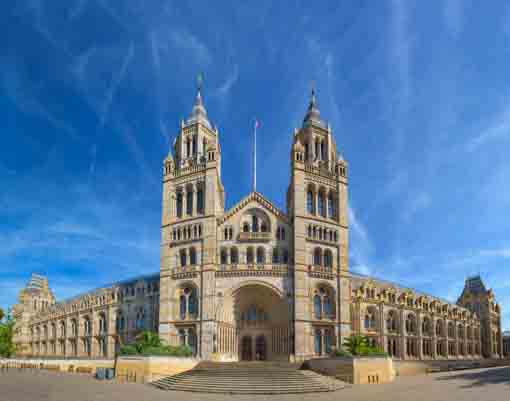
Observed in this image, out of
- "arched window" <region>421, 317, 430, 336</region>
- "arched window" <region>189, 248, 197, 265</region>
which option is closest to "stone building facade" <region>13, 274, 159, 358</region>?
"arched window" <region>189, 248, 197, 265</region>

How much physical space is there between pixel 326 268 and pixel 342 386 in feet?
67.7

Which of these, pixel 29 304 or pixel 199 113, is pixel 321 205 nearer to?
pixel 199 113

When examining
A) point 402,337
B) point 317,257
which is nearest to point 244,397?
point 317,257

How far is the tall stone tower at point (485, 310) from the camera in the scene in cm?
10162

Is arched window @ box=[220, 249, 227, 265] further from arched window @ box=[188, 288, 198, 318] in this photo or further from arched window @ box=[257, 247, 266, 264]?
arched window @ box=[188, 288, 198, 318]

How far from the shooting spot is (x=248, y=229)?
6097cm

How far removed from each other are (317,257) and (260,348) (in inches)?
528

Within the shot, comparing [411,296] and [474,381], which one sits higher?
[411,296]

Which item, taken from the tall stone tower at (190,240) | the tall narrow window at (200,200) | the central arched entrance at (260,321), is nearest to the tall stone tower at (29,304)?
the tall stone tower at (190,240)

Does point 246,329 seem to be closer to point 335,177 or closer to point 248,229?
point 248,229

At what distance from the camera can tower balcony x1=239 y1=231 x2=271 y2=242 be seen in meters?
59.3

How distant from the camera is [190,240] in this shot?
6009 cm

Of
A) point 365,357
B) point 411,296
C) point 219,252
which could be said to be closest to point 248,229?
point 219,252

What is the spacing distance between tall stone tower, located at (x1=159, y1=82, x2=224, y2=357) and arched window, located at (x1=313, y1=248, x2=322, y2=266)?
41.7 feet
